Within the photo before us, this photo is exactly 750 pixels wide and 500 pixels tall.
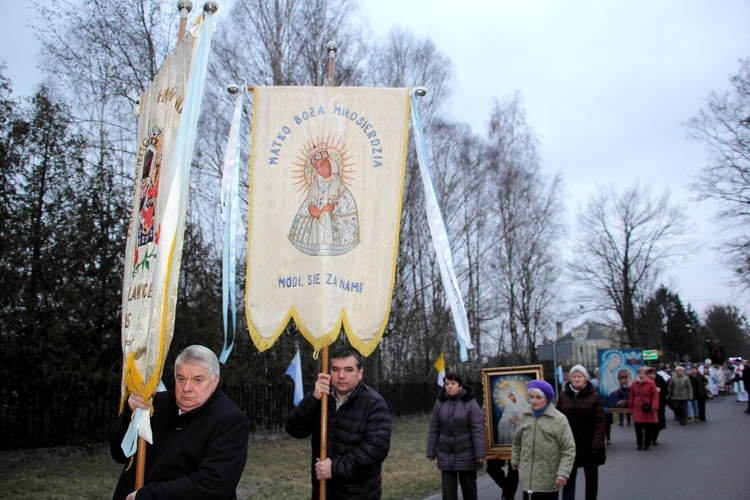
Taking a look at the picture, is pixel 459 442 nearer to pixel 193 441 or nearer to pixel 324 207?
pixel 324 207

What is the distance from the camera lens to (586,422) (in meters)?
8.00

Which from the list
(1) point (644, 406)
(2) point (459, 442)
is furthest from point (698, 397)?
(2) point (459, 442)

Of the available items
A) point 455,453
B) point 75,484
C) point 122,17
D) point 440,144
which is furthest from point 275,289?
point 440,144

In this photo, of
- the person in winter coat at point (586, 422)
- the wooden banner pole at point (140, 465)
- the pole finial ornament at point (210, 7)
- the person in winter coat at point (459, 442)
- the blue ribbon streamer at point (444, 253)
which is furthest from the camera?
the person in winter coat at point (586, 422)

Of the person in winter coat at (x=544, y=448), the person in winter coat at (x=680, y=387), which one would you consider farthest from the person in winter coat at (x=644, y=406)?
the person in winter coat at (x=544, y=448)

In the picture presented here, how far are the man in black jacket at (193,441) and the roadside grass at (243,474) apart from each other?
5714 millimetres

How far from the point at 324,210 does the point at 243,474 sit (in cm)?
664

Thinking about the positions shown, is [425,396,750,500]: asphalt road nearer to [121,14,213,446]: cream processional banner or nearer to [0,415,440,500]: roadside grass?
[0,415,440,500]: roadside grass

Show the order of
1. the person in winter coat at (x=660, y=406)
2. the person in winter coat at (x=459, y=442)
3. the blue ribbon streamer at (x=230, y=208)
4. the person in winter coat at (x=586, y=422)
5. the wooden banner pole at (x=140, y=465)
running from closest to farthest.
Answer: the wooden banner pole at (x=140, y=465) → the blue ribbon streamer at (x=230, y=208) → the person in winter coat at (x=459, y=442) → the person in winter coat at (x=586, y=422) → the person in winter coat at (x=660, y=406)

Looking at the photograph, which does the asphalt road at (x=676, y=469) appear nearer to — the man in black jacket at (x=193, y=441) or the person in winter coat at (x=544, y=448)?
the person in winter coat at (x=544, y=448)

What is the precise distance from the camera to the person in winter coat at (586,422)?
7.82 metres

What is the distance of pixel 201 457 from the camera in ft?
11.3

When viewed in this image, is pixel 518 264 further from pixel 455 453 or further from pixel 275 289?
pixel 275 289

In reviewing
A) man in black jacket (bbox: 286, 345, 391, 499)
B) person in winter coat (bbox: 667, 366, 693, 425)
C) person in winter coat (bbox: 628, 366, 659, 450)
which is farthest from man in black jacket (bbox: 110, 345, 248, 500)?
person in winter coat (bbox: 667, 366, 693, 425)
